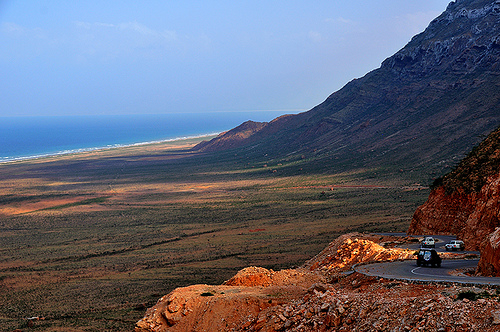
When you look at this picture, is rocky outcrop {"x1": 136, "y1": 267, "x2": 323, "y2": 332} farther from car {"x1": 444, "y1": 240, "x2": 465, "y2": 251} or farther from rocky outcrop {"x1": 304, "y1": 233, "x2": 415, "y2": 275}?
car {"x1": 444, "y1": 240, "x2": 465, "y2": 251}

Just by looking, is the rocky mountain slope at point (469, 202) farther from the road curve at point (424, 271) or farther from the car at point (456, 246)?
the road curve at point (424, 271)

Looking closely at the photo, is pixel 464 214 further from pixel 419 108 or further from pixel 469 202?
pixel 419 108

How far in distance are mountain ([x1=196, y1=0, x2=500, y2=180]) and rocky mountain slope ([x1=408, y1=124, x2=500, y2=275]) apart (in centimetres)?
4794

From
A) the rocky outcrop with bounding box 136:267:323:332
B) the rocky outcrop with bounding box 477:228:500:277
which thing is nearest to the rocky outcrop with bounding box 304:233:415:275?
the rocky outcrop with bounding box 477:228:500:277

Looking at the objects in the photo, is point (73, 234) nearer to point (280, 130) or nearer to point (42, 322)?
point (42, 322)

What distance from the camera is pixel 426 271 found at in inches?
725

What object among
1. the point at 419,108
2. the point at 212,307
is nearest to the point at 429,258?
the point at 212,307

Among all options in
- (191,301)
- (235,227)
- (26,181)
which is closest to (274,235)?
(235,227)

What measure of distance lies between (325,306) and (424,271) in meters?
5.99

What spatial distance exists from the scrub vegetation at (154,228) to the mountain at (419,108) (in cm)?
1081

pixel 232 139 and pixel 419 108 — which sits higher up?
pixel 232 139

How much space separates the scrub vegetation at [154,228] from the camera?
3422 centimetres

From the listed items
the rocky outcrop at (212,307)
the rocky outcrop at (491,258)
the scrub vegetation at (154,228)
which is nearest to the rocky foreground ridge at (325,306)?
the rocky outcrop at (212,307)

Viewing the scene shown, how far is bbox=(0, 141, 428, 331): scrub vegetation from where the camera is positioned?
1347 inches
